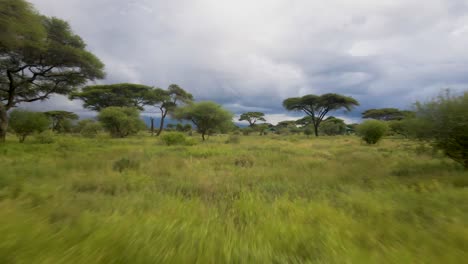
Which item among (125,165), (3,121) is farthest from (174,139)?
(3,121)

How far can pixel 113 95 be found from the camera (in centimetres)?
3175

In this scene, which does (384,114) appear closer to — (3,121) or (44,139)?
(44,139)

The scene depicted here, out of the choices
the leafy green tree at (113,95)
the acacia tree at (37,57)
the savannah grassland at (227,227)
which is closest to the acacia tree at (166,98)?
the leafy green tree at (113,95)

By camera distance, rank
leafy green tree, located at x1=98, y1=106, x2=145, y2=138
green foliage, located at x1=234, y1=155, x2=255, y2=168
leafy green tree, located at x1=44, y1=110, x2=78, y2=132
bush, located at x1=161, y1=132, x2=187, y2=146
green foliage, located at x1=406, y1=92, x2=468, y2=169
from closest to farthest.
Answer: green foliage, located at x1=406, y1=92, x2=468, y2=169 → green foliage, located at x1=234, y1=155, x2=255, y2=168 → bush, located at x1=161, y1=132, x2=187, y2=146 → leafy green tree, located at x1=98, y1=106, x2=145, y2=138 → leafy green tree, located at x1=44, y1=110, x2=78, y2=132

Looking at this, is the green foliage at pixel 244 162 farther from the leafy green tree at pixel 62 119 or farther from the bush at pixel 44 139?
the leafy green tree at pixel 62 119

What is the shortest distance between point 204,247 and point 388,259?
80.3 inches

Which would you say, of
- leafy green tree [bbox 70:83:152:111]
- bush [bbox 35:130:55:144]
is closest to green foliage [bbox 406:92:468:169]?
bush [bbox 35:130:55:144]

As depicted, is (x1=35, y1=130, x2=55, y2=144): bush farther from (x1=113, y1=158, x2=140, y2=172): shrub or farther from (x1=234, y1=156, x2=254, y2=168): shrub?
(x1=234, y1=156, x2=254, y2=168): shrub

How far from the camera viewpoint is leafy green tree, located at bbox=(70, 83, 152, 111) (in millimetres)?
31375

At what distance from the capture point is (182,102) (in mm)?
36219

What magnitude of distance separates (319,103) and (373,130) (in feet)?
58.4

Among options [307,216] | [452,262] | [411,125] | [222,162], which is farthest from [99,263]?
[411,125]

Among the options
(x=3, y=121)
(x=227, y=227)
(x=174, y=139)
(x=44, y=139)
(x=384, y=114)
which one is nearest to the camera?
(x=227, y=227)

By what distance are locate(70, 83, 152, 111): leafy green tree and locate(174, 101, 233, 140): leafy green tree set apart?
13935 millimetres
